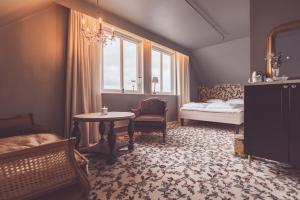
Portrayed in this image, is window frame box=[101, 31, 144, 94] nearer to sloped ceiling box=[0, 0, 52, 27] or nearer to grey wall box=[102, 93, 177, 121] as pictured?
grey wall box=[102, 93, 177, 121]

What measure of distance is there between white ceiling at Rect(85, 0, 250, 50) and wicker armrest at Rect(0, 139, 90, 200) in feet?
9.95

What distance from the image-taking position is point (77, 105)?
319 cm

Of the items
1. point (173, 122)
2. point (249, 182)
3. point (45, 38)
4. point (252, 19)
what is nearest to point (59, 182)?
point (249, 182)

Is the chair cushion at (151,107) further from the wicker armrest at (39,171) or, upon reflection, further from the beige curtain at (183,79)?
the wicker armrest at (39,171)

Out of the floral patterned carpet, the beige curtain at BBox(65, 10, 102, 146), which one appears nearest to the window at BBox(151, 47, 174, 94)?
the beige curtain at BBox(65, 10, 102, 146)

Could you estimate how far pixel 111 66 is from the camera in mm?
4207

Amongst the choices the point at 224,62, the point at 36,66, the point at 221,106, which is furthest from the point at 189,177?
the point at 224,62

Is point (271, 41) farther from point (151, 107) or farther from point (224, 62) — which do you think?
point (224, 62)

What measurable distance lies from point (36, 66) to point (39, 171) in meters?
2.20

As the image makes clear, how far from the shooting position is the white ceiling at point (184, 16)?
3.34 m

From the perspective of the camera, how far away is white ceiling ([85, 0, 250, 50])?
11.0ft

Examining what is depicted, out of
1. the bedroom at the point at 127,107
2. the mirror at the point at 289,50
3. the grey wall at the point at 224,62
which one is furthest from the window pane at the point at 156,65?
the mirror at the point at 289,50

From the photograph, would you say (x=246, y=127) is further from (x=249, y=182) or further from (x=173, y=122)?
(x=173, y=122)

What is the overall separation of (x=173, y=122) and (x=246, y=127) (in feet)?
12.0
